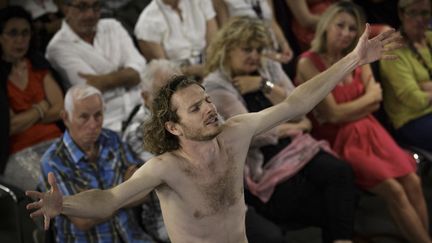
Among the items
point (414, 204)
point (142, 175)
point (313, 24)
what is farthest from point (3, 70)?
point (414, 204)

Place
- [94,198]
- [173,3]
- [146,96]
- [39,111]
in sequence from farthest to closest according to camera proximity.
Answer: [173,3] < [39,111] < [146,96] < [94,198]

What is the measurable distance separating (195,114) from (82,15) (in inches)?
68.6

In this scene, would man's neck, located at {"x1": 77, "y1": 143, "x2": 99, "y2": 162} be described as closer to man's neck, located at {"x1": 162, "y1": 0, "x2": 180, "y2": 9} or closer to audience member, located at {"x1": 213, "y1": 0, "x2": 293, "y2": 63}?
man's neck, located at {"x1": 162, "y1": 0, "x2": 180, "y2": 9}

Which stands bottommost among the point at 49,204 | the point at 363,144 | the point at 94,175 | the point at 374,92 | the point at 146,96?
the point at 363,144

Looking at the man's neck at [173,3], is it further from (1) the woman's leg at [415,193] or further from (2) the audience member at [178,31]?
(1) the woman's leg at [415,193]

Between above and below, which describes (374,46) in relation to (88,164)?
above

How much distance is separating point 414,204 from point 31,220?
6.46ft

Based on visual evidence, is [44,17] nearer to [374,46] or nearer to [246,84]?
[246,84]

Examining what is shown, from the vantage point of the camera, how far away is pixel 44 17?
15.0ft

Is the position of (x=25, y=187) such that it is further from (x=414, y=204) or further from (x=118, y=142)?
(x=414, y=204)

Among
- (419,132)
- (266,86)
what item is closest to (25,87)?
(266,86)

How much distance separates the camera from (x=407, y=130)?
4492mm

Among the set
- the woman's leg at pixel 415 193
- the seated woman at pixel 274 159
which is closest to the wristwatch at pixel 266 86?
the seated woman at pixel 274 159

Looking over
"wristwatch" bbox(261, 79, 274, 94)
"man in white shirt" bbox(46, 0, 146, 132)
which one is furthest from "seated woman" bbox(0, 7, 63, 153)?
"wristwatch" bbox(261, 79, 274, 94)
